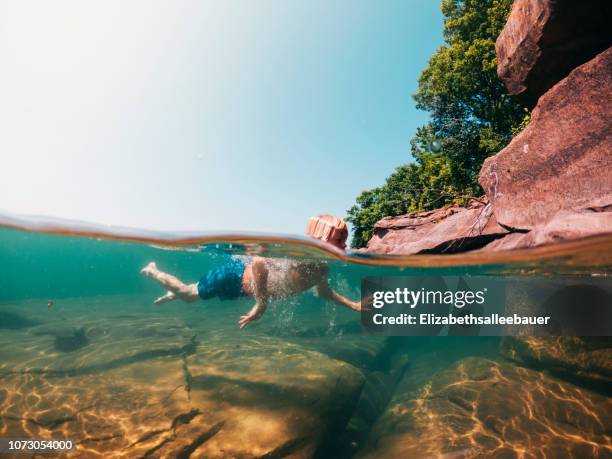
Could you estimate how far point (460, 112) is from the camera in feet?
63.5

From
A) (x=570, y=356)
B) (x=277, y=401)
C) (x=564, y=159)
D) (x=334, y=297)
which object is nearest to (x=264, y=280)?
(x=334, y=297)

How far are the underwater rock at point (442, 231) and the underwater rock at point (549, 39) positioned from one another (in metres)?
4.01

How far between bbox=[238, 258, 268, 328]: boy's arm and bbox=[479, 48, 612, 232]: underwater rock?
278 inches

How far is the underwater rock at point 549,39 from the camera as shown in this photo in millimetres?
7504

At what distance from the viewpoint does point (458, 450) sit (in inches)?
229

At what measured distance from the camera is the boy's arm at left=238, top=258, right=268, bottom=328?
6610 millimetres

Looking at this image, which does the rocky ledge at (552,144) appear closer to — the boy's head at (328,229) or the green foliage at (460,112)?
the boy's head at (328,229)

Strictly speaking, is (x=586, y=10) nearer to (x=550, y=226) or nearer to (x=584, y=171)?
(x=584, y=171)

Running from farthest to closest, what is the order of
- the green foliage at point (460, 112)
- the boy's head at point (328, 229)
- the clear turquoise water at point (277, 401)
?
1. the green foliage at point (460, 112)
2. the boy's head at point (328, 229)
3. the clear turquoise water at point (277, 401)

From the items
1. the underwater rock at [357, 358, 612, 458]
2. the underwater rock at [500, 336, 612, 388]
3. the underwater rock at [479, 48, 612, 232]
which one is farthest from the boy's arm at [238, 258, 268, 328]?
the underwater rock at [500, 336, 612, 388]

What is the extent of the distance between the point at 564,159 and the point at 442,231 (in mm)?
3860

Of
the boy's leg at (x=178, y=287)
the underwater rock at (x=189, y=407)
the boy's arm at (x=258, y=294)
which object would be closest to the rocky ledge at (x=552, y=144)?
the boy's arm at (x=258, y=294)

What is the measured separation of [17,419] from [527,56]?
51.1 feet

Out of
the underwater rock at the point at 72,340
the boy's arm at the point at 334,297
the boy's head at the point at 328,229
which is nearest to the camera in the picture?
the boy's head at the point at 328,229
